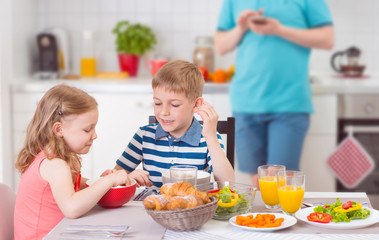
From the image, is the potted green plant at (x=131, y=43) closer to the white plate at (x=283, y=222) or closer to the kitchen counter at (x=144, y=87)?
the kitchen counter at (x=144, y=87)

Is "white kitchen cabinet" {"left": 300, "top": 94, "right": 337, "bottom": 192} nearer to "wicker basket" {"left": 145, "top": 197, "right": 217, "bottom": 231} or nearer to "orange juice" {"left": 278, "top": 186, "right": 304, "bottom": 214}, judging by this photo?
"orange juice" {"left": 278, "top": 186, "right": 304, "bottom": 214}

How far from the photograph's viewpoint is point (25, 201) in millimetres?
1389

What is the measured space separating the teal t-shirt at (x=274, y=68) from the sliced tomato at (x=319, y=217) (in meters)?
1.38

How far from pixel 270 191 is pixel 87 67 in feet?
8.46

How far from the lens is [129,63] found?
12.0 ft

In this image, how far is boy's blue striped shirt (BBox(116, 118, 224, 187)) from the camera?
172 centimetres

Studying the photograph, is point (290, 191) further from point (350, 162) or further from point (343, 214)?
point (350, 162)

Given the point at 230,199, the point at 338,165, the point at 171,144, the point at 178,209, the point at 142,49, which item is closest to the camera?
the point at 178,209

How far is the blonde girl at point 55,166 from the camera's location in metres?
1.29

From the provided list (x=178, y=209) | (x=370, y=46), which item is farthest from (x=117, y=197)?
(x=370, y=46)

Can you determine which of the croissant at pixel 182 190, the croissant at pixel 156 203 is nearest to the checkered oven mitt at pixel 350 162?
the croissant at pixel 182 190

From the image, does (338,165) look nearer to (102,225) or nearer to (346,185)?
(346,185)

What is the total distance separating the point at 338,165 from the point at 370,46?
965 millimetres

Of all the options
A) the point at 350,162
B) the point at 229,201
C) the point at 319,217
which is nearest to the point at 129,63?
the point at 350,162
